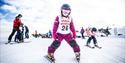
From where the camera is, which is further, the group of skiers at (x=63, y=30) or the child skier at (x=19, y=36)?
the child skier at (x=19, y=36)

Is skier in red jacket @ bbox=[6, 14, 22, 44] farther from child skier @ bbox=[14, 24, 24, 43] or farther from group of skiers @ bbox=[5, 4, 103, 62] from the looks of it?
group of skiers @ bbox=[5, 4, 103, 62]

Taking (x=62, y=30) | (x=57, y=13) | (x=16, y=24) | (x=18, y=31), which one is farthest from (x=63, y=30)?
(x=18, y=31)

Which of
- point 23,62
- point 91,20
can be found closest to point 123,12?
point 91,20

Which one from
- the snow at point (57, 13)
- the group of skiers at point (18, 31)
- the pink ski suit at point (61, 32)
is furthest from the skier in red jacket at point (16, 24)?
the pink ski suit at point (61, 32)

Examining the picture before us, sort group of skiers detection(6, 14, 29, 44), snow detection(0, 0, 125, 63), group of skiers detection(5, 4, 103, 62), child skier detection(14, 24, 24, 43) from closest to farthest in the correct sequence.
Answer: group of skiers detection(5, 4, 103, 62) → snow detection(0, 0, 125, 63) → group of skiers detection(6, 14, 29, 44) → child skier detection(14, 24, 24, 43)

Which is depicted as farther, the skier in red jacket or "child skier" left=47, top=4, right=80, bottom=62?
the skier in red jacket

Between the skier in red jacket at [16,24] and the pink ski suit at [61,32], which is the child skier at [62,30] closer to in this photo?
the pink ski suit at [61,32]

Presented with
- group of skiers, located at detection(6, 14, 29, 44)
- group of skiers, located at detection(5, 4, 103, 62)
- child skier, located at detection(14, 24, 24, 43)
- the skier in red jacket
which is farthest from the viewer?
child skier, located at detection(14, 24, 24, 43)

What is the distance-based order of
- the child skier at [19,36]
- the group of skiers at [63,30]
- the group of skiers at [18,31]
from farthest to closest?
1. the child skier at [19,36]
2. the group of skiers at [18,31]
3. the group of skiers at [63,30]

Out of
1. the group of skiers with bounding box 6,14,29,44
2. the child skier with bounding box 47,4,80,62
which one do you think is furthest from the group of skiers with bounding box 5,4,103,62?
the group of skiers with bounding box 6,14,29,44

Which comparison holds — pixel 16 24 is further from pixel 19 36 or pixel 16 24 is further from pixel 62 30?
pixel 62 30

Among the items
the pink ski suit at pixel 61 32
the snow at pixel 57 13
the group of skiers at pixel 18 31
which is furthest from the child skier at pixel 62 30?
the group of skiers at pixel 18 31

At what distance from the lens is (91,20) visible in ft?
13.4

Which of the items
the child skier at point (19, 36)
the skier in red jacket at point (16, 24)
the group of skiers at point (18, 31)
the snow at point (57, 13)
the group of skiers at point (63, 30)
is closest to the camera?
the group of skiers at point (63, 30)
